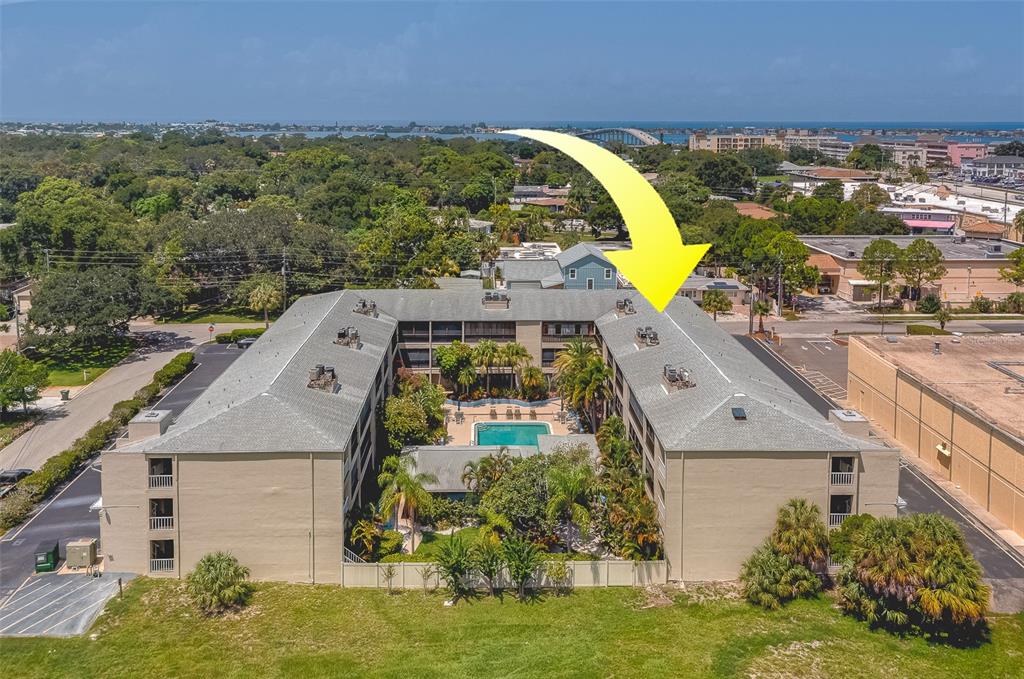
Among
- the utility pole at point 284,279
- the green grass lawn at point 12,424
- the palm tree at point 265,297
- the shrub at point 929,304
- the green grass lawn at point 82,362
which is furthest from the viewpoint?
the shrub at point 929,304

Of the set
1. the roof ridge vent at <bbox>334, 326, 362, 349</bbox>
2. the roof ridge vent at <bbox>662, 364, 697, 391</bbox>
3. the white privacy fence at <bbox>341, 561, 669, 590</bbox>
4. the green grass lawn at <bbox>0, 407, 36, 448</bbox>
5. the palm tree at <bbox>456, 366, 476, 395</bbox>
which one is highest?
the roof ridge vent at <bbox>334, 326, 362, 349</bbox>

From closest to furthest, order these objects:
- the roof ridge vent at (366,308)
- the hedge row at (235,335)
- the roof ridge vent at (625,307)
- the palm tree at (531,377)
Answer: the palm tree at (531,377)
the roof ridge vent at (366,308)
the roof ridge vent at (625,307)
the hedge row at (235,335)

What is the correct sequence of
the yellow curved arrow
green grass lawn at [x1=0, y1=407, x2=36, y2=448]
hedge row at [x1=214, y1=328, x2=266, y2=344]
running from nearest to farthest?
the yellow curved arrow → green grass lawn at [x1=0, y1=407, x2=36, y2=448] → hedge row at [x1=214, y1=328, x2=266, y2=344]

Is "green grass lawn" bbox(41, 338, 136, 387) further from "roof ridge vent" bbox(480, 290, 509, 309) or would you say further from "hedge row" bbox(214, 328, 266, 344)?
"roof ridge vent" bbox(480, 290, 509, 309)

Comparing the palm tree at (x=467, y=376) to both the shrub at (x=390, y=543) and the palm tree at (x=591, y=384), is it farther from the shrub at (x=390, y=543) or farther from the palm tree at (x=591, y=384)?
the shrub at (x=390, y=543)

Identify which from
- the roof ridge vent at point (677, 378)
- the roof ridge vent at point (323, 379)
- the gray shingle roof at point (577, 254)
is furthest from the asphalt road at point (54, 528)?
the gray shingle roof at point (577, 254)

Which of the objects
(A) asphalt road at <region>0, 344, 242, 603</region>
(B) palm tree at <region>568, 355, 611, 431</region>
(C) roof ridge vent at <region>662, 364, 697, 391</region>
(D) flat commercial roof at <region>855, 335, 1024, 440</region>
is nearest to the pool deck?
(B) palm tree at <region>568, 355, 611, 431</region>
